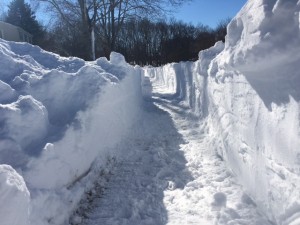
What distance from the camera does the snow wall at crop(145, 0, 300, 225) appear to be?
8.15 ft

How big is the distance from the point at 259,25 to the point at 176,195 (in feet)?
7.19

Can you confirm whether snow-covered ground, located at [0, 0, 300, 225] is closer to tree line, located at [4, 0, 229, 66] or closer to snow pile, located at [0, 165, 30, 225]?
snow pile, located at [0, 165, 30, 225]

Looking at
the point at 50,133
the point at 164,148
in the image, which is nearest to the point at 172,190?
the point at 50,133

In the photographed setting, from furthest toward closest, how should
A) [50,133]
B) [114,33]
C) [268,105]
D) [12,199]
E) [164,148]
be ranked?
[114,33] < [164,148] < [50,133] < [268,105] < [12,199]

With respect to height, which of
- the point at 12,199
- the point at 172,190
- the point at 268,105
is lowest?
the point at 172,190

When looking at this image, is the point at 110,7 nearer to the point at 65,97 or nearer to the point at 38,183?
the point at 65,97

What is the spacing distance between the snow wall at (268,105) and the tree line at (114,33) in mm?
13963

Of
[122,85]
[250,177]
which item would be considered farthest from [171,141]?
[250,177]

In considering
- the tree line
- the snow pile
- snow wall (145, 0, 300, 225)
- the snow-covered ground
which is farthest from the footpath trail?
the tree line

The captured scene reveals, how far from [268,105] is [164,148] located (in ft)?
10.5

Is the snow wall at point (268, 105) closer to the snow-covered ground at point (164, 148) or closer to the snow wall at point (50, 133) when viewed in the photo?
the snow-covered ground at point (164, 148)

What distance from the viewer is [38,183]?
3.28m

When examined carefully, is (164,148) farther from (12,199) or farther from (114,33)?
(114,33)

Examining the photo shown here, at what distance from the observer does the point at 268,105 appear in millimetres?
2996
